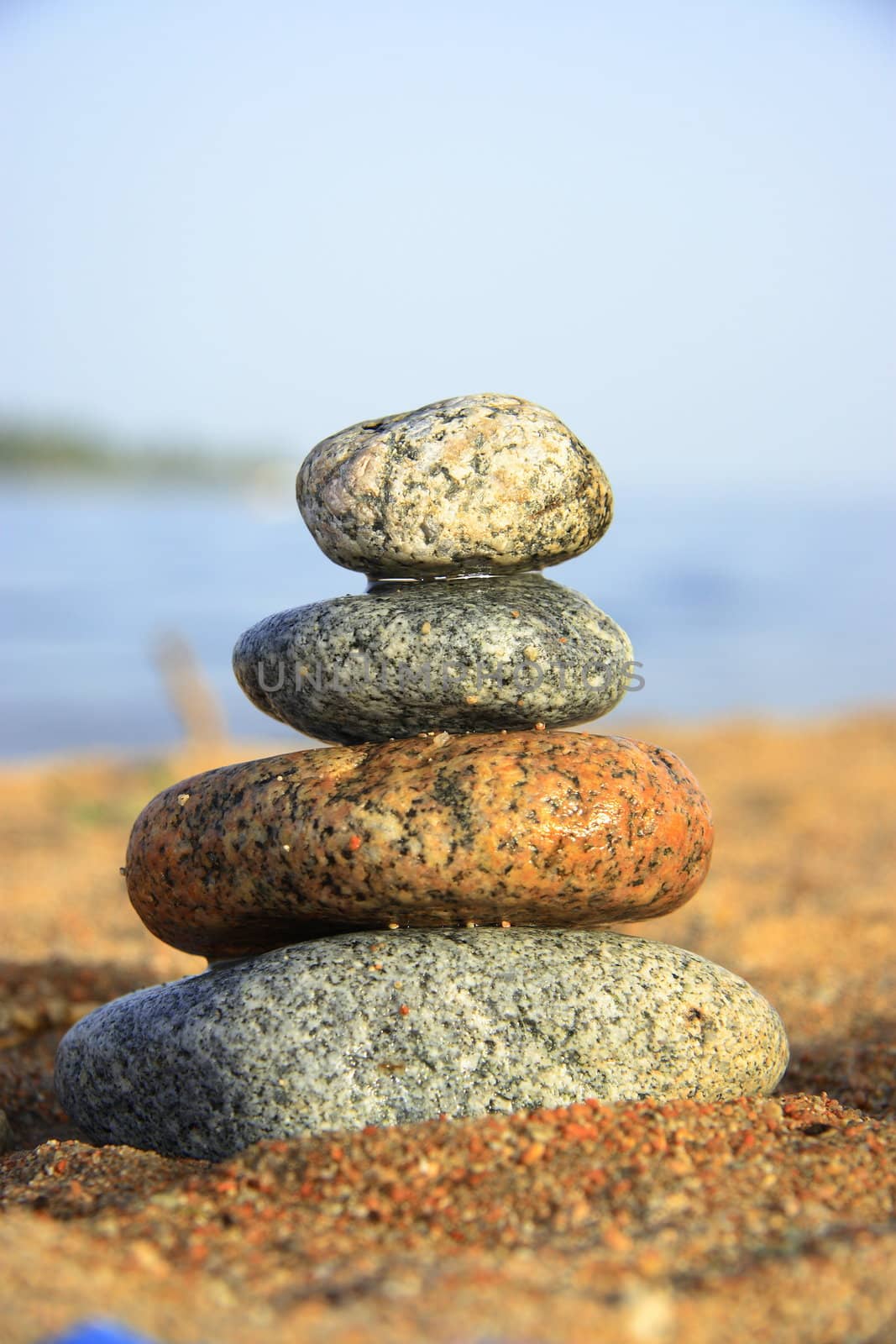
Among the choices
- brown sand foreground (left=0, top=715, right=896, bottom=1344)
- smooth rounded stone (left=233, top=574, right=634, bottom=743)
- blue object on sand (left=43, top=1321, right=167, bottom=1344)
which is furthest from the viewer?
smooth rounded stone (left=233, top=574, right=634, bottom=743)

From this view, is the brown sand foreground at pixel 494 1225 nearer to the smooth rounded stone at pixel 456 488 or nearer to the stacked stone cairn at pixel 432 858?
the stacked stone cairn at pixel 432 858

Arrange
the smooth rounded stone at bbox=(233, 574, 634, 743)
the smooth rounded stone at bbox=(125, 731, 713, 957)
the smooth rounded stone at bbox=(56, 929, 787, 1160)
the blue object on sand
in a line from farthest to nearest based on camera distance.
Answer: the smooth rounded stone at bbox=(233, 574, 634, 743) → the smooth rounded stone at bbox=(125, 731, 713, 957) → the smooth rounded stone at bbox=(56, 929, 787, 1160) → the blue object on sand

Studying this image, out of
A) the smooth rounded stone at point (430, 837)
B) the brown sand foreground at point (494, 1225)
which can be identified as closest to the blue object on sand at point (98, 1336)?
the brown sand foreground at point (494, 1225)

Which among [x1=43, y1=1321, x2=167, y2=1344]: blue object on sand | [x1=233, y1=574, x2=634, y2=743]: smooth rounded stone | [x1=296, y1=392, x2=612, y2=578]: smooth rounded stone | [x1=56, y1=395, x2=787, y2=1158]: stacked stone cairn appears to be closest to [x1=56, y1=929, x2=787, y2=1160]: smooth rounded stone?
[x1=56, y1=395, x2=787, y2=1158]: stacked stone cairn

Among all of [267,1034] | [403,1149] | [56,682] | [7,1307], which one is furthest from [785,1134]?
[56,682]

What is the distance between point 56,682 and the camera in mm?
24953

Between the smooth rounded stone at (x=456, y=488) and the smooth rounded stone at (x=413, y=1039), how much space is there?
1.33m

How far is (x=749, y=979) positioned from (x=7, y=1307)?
521cm

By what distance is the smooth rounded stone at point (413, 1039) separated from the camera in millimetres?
3793

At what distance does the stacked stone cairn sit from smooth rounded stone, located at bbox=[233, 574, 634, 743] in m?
0.01

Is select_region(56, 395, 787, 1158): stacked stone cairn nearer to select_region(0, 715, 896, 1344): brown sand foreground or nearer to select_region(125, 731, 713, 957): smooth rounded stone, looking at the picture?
select_region(125, 731, 713, 957): smooth rounded stone

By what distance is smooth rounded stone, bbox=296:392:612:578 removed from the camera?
13.9 ft

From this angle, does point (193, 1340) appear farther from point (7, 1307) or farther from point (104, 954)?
point (104, 954)

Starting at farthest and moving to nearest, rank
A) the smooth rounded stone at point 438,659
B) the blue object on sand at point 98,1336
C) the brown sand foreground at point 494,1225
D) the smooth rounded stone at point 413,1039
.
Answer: the smooth rounded stone at point 438,659 < the smooth rounded stone at point 413,1039 < the brown sand foreground at point 494,1225 < the blue object on sand at point 98,1336
